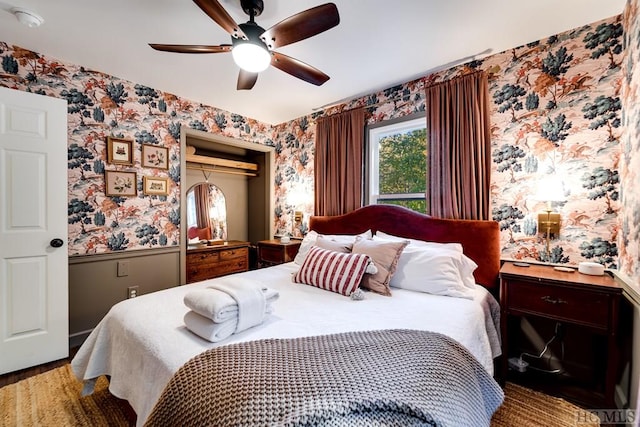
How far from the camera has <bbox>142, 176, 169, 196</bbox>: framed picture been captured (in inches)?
120

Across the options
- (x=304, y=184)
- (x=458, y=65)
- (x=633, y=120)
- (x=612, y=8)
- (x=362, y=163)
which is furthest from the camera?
(x=304, y=184)

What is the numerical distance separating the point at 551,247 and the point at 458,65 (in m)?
1.75

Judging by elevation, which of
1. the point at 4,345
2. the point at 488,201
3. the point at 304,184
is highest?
the point at 304,184

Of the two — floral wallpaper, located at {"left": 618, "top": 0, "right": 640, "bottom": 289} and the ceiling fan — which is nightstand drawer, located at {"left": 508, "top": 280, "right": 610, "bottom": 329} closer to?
floral wallpaper, located at {"left": 618, "top": 0, "right": 640, "bottom": 289}

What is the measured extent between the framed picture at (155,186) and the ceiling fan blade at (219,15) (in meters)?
2.09

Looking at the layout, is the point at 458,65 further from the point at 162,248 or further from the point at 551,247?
the point at 162,248

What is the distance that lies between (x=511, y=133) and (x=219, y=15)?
2336 mm

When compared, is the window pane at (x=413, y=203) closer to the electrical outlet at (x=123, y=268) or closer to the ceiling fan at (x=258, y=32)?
the ceiling fan at (x=258, y=32)

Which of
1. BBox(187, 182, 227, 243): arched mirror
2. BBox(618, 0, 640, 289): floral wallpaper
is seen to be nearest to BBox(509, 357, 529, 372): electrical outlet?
BBox(618, 0, 640, 289): floral wallpaper

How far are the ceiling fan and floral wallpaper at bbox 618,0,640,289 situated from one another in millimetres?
1793

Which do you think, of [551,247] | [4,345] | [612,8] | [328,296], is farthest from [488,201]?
[4,345]

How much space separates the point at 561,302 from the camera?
5.68 ft

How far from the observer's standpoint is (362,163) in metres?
3.14

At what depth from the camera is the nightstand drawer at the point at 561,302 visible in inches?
63.8
